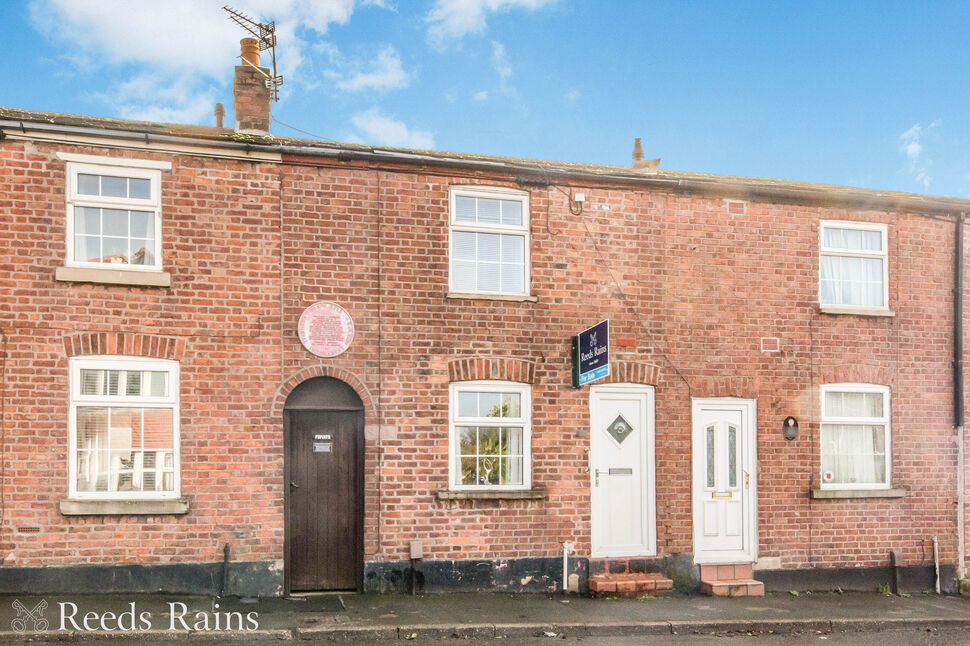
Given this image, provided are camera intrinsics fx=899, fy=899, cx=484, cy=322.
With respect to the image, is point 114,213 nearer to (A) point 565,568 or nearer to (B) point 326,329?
(B) point 326,329

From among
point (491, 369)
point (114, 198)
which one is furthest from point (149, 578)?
point (491, 369)

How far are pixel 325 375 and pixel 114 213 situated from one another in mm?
3143

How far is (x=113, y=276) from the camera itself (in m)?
10.5

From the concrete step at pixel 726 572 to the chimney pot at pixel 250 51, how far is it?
9.34 m

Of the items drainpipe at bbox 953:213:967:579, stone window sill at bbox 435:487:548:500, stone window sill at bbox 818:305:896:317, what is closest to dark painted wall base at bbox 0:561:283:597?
stone window sill at bbox 435:487:548:500

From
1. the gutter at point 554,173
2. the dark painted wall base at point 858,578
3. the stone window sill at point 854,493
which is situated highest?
the gutter at point 554,173

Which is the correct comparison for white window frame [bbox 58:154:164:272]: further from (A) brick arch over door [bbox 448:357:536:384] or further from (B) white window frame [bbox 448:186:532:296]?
(A) brick arch over door [bbox 448:357:536:384]

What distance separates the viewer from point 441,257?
38.3 feet

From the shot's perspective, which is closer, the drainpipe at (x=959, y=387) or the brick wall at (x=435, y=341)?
the brick wall at (x=435, y=341)

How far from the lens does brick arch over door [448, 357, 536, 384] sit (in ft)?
37.9

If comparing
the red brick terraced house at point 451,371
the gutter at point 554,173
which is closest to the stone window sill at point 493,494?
the red brick terraced house at point 451,371

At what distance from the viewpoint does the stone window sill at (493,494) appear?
37.3 ft

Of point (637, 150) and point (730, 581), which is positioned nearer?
point (730, 581)

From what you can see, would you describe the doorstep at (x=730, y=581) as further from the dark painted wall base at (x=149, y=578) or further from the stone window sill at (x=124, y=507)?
the stone window sill at (x=124, y=507)
